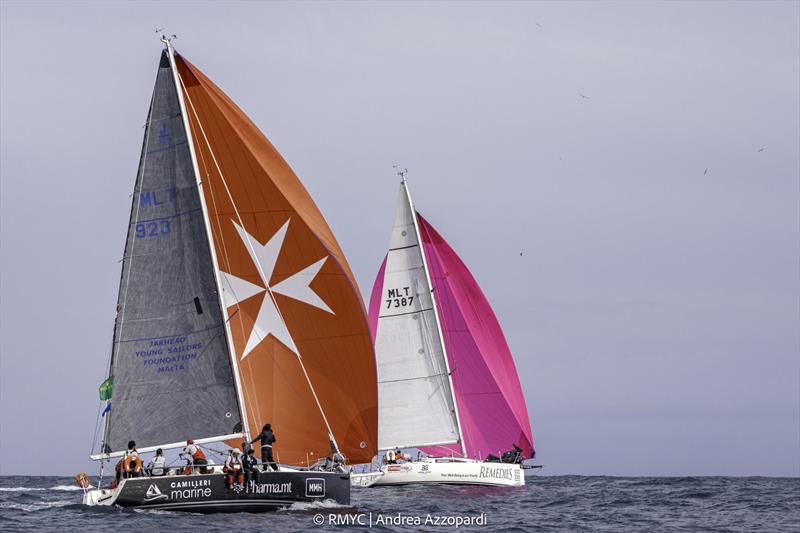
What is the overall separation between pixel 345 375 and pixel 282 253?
3493 millimetres

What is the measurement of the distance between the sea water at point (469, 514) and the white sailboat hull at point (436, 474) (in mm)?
330

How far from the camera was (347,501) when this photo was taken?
29344 mm

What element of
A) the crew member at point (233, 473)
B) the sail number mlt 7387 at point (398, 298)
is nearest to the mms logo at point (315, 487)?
the crew member at point (233, 473)

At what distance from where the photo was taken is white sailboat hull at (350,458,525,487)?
43.2 metres

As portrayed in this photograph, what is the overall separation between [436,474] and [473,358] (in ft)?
21.2

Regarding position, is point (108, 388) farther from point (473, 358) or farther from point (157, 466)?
point (473, 358)

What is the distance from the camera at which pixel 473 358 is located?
48.3m

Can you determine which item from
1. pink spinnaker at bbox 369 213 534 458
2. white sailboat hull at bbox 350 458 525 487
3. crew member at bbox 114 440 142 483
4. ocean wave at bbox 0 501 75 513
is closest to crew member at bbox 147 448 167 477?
crew member at bbox 114 440 142 483

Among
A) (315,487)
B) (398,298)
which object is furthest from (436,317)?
(315,487)

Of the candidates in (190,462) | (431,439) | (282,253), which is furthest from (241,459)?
(431,439)

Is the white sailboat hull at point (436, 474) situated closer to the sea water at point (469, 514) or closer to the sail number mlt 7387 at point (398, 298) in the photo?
the sea water at point (469, 514)

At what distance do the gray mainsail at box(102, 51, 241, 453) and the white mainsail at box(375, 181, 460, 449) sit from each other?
16.5m

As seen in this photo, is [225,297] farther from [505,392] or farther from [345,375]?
[505,392]

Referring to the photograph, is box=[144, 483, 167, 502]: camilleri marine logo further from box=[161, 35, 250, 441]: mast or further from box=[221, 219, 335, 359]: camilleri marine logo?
box=[221, 219, 335, 359]: camilleri marine logo
